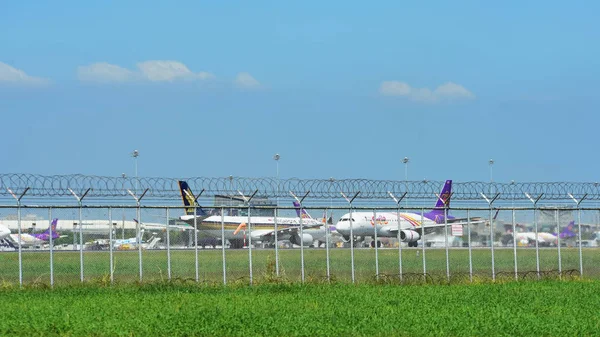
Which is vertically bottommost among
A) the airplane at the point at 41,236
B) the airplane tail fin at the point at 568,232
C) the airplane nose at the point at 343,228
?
the airplane nose at the point at 343,228

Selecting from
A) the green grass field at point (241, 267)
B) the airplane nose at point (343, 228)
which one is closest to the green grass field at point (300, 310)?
the green grass field at point (241, 267)

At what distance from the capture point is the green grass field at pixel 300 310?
18.2 metres

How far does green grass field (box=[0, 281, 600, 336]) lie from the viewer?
717 inches

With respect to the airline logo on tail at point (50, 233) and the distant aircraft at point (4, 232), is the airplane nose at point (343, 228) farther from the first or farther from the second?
the distant aircraft at point (4, 232)

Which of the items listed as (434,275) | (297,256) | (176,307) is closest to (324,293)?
(176,307)

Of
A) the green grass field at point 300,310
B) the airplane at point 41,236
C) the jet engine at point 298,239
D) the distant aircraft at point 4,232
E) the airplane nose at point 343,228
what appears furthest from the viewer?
the airplane nose at point 343,228

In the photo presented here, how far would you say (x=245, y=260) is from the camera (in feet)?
128

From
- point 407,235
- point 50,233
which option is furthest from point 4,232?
point 407,235

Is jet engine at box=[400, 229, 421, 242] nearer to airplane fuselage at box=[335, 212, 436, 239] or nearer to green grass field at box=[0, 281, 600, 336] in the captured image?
airplane fuselage at box=[335, 212, 436, 239]

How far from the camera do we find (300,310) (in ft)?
70.4

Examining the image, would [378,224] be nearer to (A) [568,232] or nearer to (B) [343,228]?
(B) [343,228]

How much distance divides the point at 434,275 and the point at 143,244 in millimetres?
9578

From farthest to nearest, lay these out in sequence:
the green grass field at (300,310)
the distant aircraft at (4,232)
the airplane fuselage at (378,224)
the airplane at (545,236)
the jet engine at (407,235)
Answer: the airplane fuselage at (378,224) → the jet engine at (407,235) → the airplane at (545,236) → the distant aircraft at (4,232) → the green grass field at (300,310)

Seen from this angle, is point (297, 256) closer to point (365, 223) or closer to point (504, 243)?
point (504, 243)
